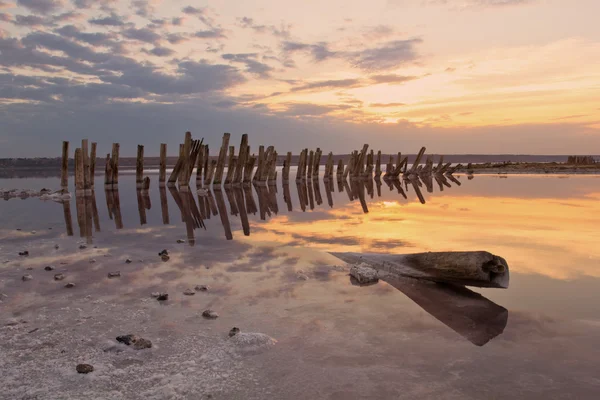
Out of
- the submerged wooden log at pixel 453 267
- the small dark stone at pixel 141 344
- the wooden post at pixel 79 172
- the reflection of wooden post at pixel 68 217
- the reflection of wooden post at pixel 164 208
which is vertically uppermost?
the wooden post at pixel 79 172

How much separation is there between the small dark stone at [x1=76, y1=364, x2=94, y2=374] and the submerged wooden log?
382 centimetres

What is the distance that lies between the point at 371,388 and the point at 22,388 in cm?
239

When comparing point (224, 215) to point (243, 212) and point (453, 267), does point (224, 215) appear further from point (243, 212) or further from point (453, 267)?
point (453, 267)

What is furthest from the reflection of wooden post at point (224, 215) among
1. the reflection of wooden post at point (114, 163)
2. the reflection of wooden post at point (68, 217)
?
the reflection of wooden post at point (114, 163)

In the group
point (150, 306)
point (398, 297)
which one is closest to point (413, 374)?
point (398, 297)

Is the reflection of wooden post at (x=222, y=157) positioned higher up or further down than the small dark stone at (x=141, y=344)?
higher up

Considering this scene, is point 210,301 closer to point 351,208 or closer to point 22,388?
point 22,388

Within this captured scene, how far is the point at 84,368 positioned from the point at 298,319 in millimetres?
1941

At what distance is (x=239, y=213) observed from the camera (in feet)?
44.8

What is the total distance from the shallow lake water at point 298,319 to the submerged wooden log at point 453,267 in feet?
0.57

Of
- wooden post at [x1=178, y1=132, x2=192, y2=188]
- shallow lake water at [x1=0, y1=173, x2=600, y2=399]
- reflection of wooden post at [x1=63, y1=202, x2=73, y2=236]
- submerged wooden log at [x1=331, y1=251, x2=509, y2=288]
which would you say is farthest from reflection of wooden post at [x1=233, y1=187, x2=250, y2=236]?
submerged wooden log at [x1=331, y1=251, x2=509, y2=288]

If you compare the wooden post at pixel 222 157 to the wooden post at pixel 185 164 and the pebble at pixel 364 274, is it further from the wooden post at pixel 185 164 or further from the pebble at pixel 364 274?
the pebble at pixel 364 274

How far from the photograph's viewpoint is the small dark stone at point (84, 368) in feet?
11.2

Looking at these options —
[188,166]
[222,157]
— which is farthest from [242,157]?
[188,166]
